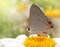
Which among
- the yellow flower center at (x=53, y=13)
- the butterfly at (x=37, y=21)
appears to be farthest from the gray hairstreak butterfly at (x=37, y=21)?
the yellow flower center at (x=53, y=13)

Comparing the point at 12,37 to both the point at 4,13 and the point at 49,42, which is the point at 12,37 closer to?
the point at 4,13

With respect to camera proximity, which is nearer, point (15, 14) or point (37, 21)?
point (37, 21)

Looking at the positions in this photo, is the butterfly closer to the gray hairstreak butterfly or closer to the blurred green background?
the gray hairstreak butterfly

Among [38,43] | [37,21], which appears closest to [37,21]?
[37,21]

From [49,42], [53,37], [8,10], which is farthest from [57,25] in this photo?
[8,10]

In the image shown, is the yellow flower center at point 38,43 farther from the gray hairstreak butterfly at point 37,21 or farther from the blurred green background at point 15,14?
the blurred green background at point 15,14

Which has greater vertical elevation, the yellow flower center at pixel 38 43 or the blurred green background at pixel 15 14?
the blurred green background at pixel 15 14

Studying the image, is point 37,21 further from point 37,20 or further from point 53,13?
point 53,13
